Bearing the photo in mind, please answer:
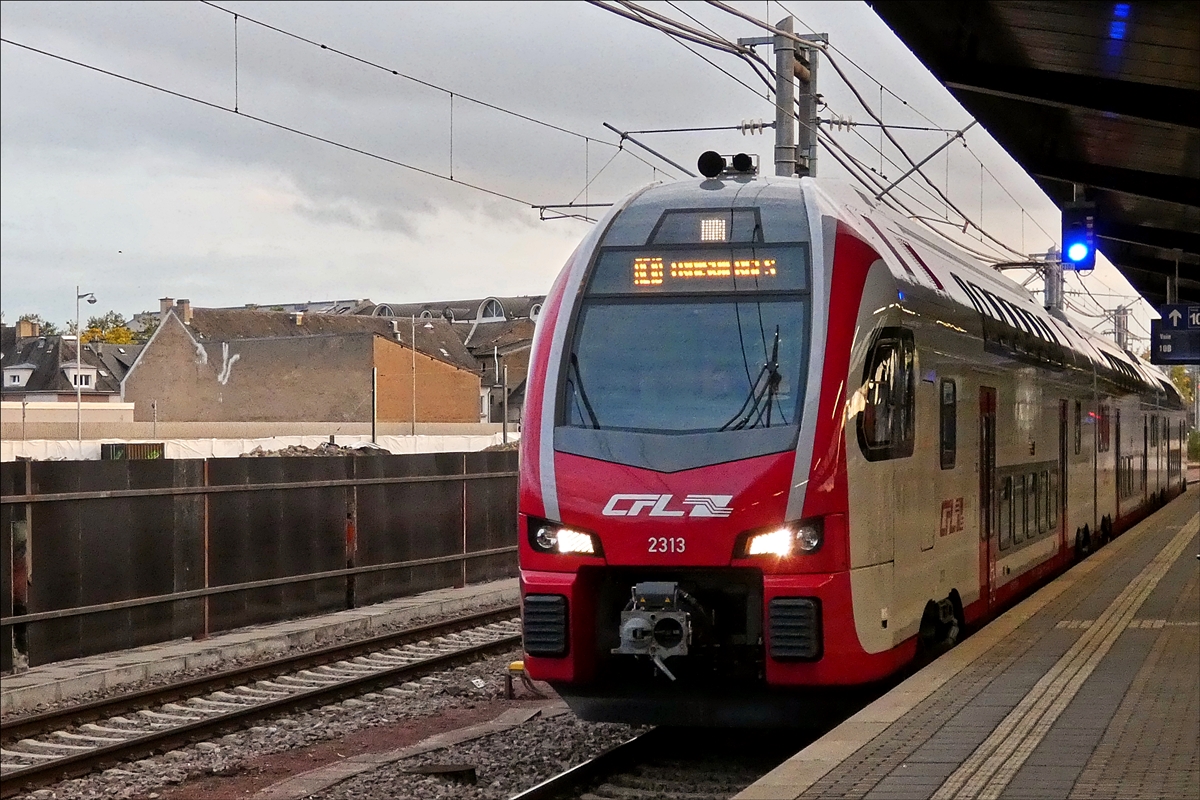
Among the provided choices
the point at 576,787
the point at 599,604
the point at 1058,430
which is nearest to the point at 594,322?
the point at 599,604

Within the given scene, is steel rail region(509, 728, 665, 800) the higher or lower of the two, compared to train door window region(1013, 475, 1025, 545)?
lower

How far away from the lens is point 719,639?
8734 millimetres

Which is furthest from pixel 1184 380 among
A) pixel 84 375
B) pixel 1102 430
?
pixel 1102 430

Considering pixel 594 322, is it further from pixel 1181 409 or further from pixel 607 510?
pixel 1181 409

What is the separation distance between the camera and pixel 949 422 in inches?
427

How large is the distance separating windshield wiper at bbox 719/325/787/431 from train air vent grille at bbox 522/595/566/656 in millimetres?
1410

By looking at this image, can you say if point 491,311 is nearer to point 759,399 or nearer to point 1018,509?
point 1018,509

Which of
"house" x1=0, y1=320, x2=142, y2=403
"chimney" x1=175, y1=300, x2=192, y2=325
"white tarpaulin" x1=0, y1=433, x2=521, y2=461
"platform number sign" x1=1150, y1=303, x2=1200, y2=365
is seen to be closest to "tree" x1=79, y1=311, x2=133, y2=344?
"house" x1=0, y1=320, x2=142, y2=403

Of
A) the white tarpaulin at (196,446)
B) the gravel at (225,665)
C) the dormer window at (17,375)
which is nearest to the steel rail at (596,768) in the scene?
the gravel at (225,665)

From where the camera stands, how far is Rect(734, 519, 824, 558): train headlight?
8453 millimetres

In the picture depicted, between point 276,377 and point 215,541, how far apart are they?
2313 inches

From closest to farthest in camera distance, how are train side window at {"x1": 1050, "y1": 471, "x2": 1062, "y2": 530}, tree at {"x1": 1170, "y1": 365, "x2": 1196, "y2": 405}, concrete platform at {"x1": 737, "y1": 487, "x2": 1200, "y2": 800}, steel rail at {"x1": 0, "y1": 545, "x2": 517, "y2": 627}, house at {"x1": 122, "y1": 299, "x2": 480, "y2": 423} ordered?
1. concrete platform at {"x1": 737, "y1": 487, "x2": 1200, "y2": 800}
2. steel rail at {"x1": 0, "y1": 545, "x2": 517, "y2": 627}
3. train side window at {"x1": 1050, "y1": 471, "x2": 1062, "y2": 530}
4. house at {"x1": 122, "y1": 299, "x2": 480, "y2": 423}
5. tree at {"x1": 1170, "y1": 365, "x2": 1196, "y2": 405}

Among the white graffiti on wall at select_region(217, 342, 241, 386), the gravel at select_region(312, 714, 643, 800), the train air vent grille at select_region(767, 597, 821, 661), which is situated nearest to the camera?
the train air vent grille at select_region(767, 597, 821, 661)

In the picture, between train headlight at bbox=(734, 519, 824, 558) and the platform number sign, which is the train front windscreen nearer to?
train headlight at bbox=(734, 519, 824, 558)
